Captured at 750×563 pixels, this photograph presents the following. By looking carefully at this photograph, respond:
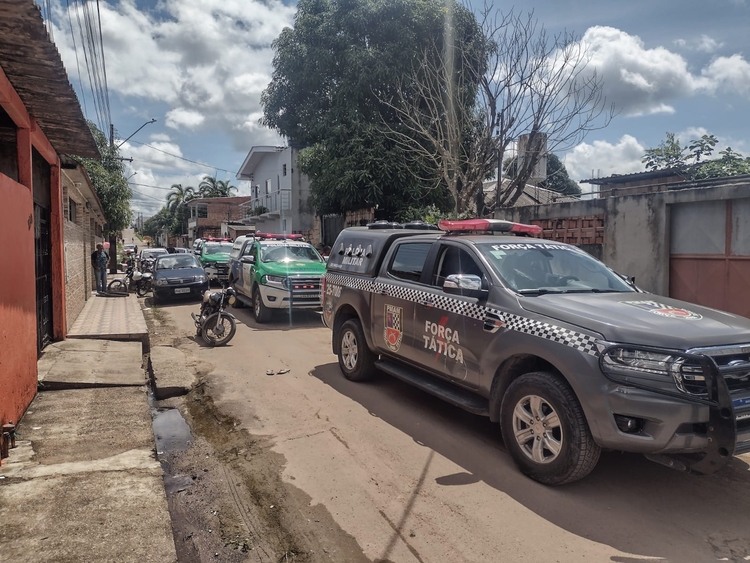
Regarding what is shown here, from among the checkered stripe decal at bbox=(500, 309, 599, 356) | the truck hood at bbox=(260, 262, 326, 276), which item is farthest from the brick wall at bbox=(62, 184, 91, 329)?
the checkered stripe decal at bbox=(500, 309, 599, 356)

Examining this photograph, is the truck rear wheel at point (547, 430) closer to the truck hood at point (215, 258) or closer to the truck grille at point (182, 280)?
the truck grille at point (182, 280)

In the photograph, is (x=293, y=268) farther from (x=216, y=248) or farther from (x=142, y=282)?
(x=216, y=248)

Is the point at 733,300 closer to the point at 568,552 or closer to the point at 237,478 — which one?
the point at 568,552

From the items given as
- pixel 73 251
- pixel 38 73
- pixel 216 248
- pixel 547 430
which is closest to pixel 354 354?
pixel 547 430

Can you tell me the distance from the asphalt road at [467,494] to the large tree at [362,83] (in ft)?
45.2

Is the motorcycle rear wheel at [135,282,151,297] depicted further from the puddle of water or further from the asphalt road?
the asphalt road

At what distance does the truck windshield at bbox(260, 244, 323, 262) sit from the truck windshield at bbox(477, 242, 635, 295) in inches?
333

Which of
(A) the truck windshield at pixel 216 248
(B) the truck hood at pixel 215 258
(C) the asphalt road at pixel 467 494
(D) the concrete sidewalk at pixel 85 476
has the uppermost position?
(A) the truck windshield at pixel 216 248

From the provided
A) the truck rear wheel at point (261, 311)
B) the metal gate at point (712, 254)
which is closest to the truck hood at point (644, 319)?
the metal gate at point (712, 254)

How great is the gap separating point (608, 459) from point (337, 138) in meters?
17.4

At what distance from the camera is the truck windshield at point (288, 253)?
12.9m

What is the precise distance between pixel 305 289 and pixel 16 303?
22.8ft

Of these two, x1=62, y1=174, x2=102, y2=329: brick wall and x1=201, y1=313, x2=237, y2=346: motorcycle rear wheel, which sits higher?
x1=62, y1=174, x2=102, y2=329: brick wall

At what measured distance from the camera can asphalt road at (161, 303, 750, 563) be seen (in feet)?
10.6
